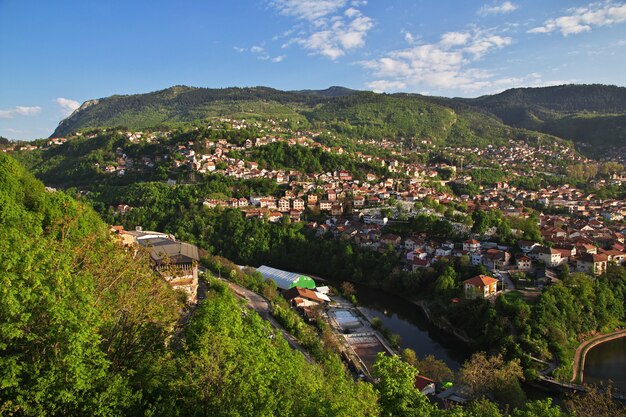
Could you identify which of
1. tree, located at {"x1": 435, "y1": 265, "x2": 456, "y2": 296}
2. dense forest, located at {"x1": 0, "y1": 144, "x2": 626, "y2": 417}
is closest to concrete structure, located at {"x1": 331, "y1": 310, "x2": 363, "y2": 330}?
tree, located at {"x1": 435, "y1": 265, "x2": 456, "y2": 296}

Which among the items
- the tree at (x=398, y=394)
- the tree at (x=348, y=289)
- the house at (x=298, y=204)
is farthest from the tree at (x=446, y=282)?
the house at (x=298, y=204)

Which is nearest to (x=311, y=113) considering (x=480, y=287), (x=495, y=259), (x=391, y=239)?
(x=391, y=239)

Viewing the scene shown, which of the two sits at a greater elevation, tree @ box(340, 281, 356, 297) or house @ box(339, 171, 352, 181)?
house @ box(339, 171, 352, 181)

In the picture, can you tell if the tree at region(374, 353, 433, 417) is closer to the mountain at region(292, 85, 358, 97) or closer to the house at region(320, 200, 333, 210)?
the house at region(320, 200, 333, 210)

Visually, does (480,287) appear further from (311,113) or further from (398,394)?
(311,113)

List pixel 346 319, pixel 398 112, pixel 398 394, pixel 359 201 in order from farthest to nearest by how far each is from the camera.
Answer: pixel 398 112 → pixel 359 201 → pixel 346 319 → pixel 398 394

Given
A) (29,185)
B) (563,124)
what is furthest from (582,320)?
(563,124)

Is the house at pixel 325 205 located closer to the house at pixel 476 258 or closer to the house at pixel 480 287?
the house at pixel 476 258
